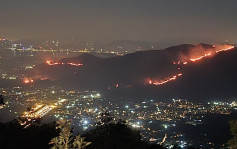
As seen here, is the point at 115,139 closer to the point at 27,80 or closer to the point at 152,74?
the point at 152,74

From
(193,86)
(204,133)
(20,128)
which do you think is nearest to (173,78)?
(193,86)

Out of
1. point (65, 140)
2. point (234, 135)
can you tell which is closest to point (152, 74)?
point (234, 135)

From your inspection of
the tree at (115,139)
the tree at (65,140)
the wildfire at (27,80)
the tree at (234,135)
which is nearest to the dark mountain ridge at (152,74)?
the wildfire at (27,80)

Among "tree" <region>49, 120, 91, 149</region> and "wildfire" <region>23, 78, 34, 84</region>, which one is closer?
"tree" <region>49, 120, 91, 149</region>

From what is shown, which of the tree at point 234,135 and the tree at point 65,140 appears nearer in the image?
the tree at point 65,140

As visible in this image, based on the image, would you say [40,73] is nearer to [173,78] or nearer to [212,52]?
[173,78]

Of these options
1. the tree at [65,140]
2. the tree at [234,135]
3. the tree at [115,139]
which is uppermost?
the tree at [65,140]

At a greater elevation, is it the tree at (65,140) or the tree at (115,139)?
the tree at (65,140)

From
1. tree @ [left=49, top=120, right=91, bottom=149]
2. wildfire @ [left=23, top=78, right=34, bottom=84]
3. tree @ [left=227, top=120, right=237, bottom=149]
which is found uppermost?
tree @ [left=49, top=120, right=91, bottom=149]

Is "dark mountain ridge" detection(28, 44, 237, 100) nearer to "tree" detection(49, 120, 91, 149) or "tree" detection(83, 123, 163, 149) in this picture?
"tree" detection(83, 123, 163, 149)

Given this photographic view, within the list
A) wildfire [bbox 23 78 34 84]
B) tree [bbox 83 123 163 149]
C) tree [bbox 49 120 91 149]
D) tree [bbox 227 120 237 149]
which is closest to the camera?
tree [bbox 49 120 91 149]

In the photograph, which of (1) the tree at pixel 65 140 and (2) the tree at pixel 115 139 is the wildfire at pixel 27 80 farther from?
(1) the tree at pixel 65 140

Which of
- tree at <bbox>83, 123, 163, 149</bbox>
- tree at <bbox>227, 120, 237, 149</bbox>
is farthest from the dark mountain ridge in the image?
tree at <bbox>227, 120, 237, 149</bbox>
